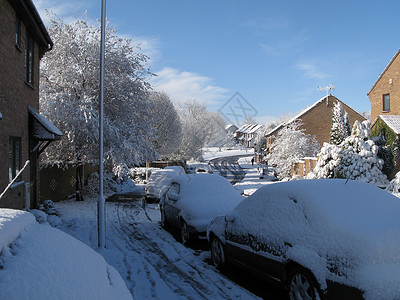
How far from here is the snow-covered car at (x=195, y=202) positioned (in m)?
8.22

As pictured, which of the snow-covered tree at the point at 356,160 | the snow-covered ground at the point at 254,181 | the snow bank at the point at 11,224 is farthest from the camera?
the snow-covered ground at the point at 254,181

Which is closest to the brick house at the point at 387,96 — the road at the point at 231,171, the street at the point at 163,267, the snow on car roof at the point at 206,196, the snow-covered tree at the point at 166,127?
the road at the point at 231,171

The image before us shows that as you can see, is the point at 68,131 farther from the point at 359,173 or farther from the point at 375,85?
the point at 375,85

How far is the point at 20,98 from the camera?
10.2 m

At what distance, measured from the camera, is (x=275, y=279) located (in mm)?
4918

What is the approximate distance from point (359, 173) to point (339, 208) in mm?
15994

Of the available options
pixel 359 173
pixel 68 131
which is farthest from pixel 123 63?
pixel 359 173

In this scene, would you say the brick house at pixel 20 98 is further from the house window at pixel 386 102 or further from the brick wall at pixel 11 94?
the house window at pixel 386 102

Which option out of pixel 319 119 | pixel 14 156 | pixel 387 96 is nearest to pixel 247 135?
pixel 319 119

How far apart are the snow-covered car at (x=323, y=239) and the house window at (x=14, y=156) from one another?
6384mm

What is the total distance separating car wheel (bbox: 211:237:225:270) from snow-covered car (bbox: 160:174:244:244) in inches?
40.8

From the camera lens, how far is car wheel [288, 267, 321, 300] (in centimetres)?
415

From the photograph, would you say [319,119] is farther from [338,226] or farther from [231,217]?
[338,226]

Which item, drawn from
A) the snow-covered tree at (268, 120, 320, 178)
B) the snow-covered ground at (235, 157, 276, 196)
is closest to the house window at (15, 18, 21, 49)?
the snow-covered ground at (235, 157, 276, 196)
